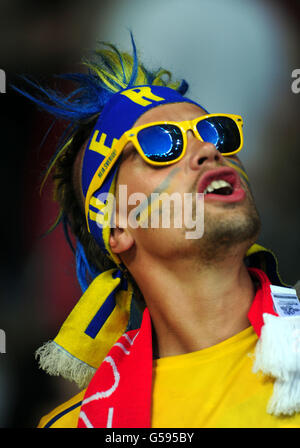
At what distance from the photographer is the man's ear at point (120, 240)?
6.34 feet

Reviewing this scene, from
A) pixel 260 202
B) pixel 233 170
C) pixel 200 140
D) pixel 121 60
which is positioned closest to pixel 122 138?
pixel 200 140

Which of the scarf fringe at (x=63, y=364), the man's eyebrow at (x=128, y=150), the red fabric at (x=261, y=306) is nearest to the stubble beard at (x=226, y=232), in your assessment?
the red fabric at (x=261, y=306)

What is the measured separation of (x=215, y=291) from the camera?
175 cm

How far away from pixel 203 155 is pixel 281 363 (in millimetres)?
731

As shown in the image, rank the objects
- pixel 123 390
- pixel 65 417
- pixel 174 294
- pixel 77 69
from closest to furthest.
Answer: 1. pixel 123 390
2. pixel 174 294
3. pixel 65 417
4. pixel 77 69

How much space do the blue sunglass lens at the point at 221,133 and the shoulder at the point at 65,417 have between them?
43.9 inches

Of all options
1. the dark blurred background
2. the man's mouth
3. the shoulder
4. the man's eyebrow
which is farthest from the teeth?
the dark blurred background

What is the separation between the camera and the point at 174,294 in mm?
1827

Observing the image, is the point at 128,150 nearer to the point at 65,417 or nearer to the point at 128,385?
the point at 128,385

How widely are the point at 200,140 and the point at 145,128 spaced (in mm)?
203

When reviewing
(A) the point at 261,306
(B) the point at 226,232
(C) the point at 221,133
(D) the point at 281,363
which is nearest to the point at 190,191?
(B) the point at 226,232

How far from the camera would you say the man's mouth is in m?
1.73

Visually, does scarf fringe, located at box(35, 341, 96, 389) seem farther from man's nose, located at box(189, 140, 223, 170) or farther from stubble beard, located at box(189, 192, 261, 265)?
man's nose, located at box(189, 140, 223, 170)

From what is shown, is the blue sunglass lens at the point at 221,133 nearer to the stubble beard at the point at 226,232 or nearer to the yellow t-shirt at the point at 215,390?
the stubble beard at the point at 226,232
